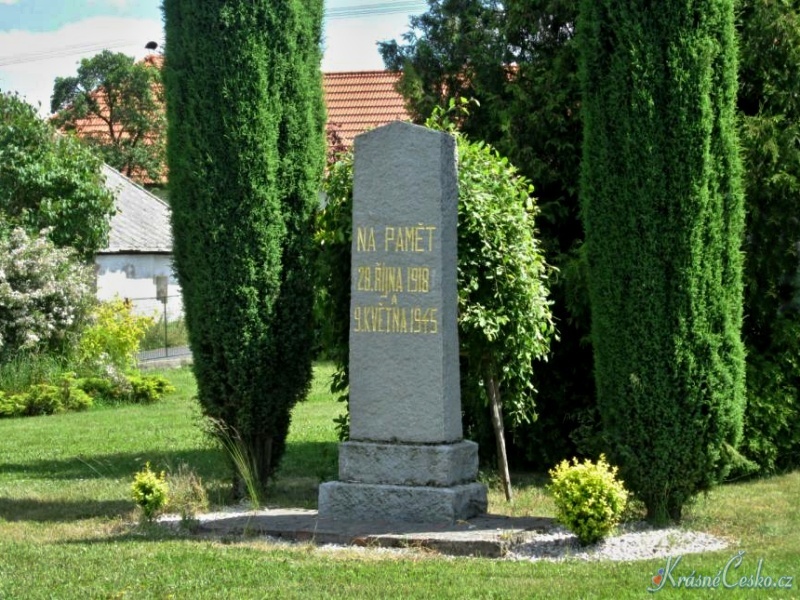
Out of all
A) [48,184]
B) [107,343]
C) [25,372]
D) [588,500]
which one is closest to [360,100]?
[48,184]

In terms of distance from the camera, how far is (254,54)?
9.98m

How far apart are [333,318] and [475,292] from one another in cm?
132

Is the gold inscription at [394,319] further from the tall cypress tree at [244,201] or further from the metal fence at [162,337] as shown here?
the metal fence at [162,337]

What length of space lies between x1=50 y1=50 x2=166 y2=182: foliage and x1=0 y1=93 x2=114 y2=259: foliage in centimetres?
1406

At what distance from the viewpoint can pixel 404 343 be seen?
8.94m

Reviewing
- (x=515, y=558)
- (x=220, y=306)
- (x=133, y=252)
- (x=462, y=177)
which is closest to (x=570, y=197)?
(x=462, y=177)

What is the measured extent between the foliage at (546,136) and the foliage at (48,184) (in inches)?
412

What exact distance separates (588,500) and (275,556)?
220 cm

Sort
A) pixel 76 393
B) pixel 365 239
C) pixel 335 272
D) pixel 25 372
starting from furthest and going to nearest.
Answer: pixel 25 372 → pixel 76 393 → pixel 335 272 → pixel 365 239

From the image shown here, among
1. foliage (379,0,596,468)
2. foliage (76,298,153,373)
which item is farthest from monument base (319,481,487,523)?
foliage (76,298,153,373)

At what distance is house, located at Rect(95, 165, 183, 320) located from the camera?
28.2m

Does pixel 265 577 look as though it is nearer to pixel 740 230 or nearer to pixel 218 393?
pixel 218 393

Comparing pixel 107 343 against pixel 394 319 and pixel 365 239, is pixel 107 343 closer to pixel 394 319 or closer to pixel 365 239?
pixel 365 239

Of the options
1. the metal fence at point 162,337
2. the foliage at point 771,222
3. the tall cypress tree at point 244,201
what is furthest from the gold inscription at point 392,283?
the metal fence at point 162,337
